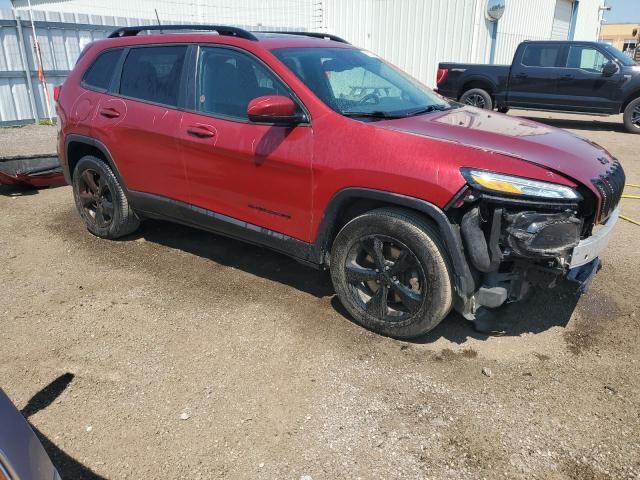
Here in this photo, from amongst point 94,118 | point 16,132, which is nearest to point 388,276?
point 94,118

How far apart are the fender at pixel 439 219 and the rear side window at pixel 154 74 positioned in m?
1.67

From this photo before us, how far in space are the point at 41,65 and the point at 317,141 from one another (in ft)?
34.5

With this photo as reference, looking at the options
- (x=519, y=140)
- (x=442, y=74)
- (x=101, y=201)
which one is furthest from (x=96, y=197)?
(x=442, y=74)

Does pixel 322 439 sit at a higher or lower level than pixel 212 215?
lower

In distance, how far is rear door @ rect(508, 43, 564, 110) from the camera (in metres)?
12.1

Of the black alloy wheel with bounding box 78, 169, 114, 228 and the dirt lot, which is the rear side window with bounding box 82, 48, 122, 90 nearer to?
the black alloy wheel with bounding box 78, 169, 114, 228

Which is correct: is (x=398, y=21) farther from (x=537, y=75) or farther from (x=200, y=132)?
(x=200, y=132)

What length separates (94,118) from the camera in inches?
180

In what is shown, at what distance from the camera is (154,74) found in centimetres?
423

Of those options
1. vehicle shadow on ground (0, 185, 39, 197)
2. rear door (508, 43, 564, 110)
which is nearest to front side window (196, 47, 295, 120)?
vehicle shadow on ground (0, 185, 39, 197)

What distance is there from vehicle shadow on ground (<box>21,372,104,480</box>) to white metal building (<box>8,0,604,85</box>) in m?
14.7

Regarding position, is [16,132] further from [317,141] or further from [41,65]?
[317,141]

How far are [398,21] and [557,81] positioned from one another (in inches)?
236

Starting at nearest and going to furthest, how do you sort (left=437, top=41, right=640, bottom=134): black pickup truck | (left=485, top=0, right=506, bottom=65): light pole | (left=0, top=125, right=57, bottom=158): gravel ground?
(left=0, top=125, right=57, bottom=158): gravel ground → (left=437, top=41, right=640, bottom=134): black pickup truck → (left=485, top=0, right=506, bottom=65): light pole
